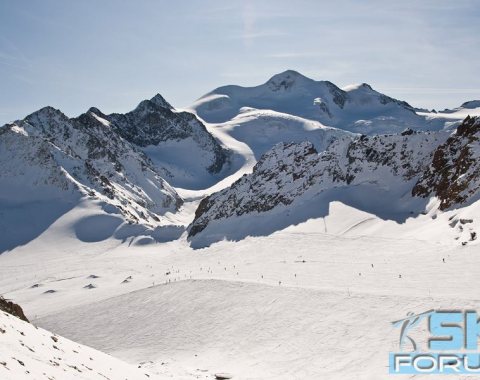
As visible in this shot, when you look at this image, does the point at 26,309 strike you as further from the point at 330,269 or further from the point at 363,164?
the point at 363,164

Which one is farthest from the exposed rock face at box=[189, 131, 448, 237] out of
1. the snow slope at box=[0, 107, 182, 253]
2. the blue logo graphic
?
the blue logo graphic

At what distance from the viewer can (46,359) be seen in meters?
16.1

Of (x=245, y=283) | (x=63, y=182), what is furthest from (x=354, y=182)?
(x=63, y=182)

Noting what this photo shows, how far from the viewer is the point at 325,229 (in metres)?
64.1

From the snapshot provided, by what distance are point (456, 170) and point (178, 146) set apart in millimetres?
141306

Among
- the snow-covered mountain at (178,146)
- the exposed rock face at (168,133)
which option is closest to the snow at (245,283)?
the snow-covered mountain at (178,146)

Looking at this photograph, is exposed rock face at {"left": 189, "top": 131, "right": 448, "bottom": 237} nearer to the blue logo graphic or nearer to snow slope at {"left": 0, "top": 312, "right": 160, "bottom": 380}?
the blue logo graphic

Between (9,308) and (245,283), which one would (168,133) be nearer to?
(245,283)

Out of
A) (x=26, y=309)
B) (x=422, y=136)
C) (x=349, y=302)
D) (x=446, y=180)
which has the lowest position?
(x=26, y=309)

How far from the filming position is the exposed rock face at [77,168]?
356 feet

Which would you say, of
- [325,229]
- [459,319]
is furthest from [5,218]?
[459,319]

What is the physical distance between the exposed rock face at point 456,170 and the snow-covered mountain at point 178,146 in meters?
113

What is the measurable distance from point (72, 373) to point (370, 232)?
47.6 metres

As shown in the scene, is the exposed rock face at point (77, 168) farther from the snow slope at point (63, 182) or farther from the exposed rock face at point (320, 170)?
the exposed rock face at point (320, 170)
